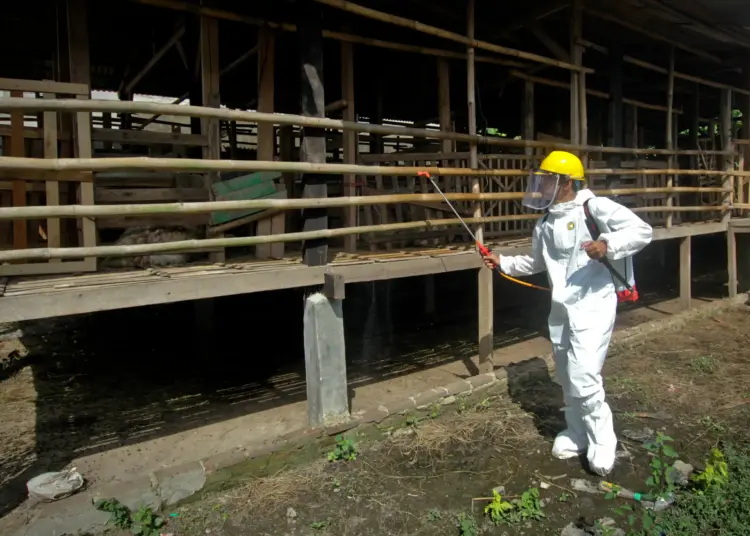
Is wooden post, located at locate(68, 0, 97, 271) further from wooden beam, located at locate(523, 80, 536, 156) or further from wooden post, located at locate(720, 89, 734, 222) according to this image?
wooden post, located at locate(720, 89, 734, 222)

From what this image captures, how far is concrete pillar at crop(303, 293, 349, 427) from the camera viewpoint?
455 cm

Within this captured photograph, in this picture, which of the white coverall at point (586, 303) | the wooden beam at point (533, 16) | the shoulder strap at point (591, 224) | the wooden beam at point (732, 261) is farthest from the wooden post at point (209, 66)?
the wooden beam at point (732, 261)

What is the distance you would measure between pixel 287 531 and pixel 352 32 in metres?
5.31

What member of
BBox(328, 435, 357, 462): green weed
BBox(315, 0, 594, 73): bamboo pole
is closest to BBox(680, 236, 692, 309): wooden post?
BBox(315, 0, 594, 73): bamboo pole

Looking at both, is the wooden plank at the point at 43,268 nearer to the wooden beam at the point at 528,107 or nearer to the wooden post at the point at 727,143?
the wooden beam at the point at 528,107

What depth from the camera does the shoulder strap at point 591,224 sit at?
13.0 ft

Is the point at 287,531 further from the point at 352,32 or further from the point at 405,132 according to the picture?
the point at 352,32

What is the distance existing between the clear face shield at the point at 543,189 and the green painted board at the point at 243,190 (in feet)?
7.29

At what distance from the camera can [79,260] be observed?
432 centimetres

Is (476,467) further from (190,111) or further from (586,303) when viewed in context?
(190,111)

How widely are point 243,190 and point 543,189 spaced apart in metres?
2.66

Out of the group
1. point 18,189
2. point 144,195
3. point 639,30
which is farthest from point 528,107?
point 18,189

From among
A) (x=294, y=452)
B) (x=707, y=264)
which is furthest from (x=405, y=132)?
(x=707, y=264)

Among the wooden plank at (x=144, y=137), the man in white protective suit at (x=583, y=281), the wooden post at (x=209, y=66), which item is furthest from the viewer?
the wooden post at (x=209, y=66)
